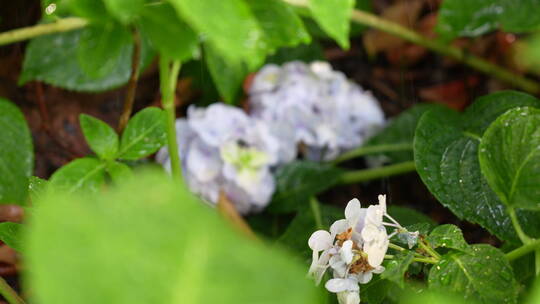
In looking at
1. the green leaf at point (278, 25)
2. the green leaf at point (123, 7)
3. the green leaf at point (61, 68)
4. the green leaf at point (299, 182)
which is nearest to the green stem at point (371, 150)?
the green leaf at point (299, 182)

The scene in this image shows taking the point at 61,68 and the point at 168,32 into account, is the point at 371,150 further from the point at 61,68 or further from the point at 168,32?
the point at 168,32

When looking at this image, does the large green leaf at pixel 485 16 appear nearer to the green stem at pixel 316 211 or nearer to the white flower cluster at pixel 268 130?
the white flower cluster at pixel 268 130

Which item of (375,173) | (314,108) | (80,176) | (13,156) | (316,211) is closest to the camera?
(80,176)

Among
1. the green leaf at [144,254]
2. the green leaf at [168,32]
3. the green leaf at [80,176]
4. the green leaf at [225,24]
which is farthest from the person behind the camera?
the green leaf at [80,176]

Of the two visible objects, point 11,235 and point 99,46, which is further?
point 99,46

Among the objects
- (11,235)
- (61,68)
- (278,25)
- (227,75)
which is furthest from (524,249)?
(61,68)

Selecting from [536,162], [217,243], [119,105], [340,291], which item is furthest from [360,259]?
[119,105]

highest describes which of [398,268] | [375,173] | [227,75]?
[398,268]
